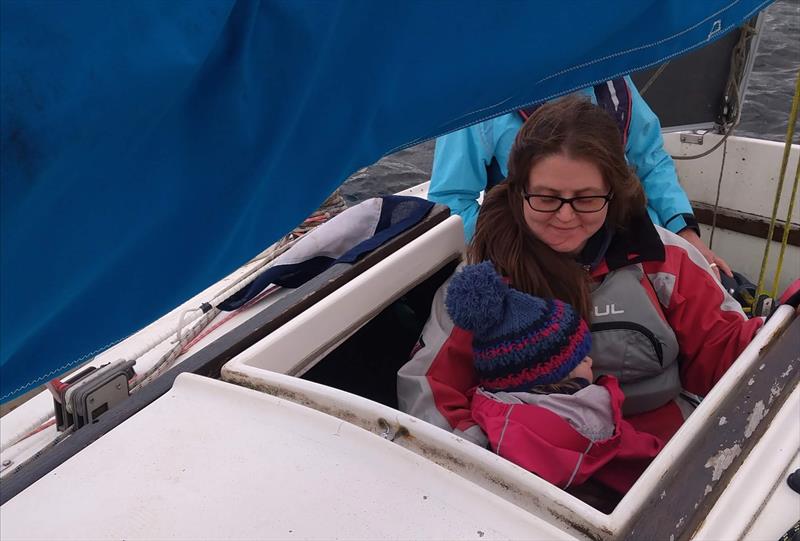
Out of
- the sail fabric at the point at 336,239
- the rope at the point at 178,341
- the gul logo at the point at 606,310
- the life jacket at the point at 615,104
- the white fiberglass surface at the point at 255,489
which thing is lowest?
the rope at the point at 178,341

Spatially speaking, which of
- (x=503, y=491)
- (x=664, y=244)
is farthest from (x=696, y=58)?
(x=503, y=491)

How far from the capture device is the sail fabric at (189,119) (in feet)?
1.38

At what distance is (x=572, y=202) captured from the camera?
4.58 ft

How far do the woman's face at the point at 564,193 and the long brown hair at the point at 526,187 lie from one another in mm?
13

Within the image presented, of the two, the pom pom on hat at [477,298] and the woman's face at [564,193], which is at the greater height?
the woman's face at [564,193]

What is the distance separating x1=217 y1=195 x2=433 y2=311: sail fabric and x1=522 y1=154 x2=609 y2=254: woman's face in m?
0.45

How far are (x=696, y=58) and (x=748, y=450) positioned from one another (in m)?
2.38

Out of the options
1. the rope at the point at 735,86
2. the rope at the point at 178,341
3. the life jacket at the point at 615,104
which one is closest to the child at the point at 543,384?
the rope at the point at 178,341

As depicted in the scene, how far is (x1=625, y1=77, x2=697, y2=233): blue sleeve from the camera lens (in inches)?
89.8

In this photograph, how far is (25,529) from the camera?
98 cm

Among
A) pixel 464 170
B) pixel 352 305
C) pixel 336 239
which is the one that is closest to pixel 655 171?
pixel 464 170

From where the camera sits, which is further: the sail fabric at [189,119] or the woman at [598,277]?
the woman at [598,277]

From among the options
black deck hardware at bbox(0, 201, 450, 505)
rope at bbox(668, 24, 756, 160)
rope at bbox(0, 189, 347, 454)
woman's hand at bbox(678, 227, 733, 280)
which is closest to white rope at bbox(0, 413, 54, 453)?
rope at bbox(0, 189, 347, 454)

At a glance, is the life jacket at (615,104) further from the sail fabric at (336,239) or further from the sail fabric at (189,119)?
the sail fabric at (189,119)
